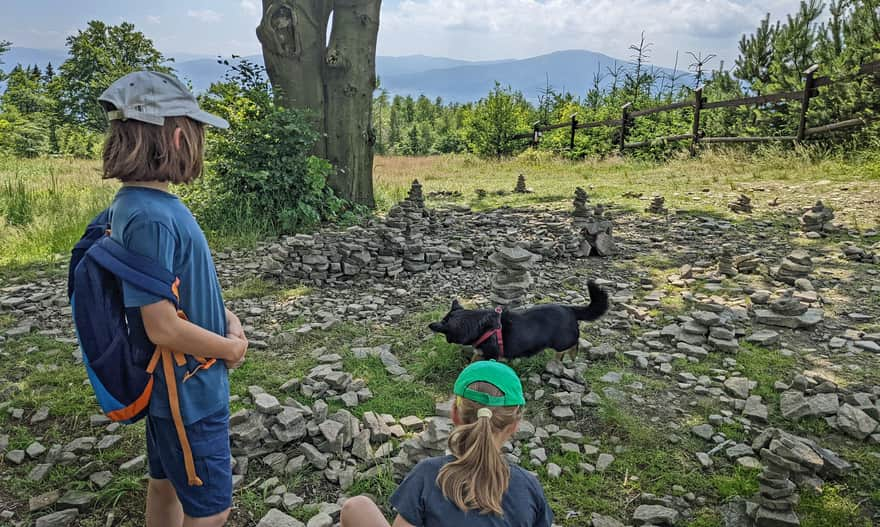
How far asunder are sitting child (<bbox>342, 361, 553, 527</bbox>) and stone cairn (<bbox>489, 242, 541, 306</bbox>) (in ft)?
10.7

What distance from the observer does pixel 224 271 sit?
728 centimetres

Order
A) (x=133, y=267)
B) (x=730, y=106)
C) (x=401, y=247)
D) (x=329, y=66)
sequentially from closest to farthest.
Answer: (x=133, y=267) < (x=401, y=247) < (x=329, y=66) < (x=730, y=106)

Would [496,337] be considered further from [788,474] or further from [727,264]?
[727,264]

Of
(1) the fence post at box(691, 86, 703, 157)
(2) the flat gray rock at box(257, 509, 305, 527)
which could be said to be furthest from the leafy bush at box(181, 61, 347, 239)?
(1) the fence post at box(691, 86, 703, 157)

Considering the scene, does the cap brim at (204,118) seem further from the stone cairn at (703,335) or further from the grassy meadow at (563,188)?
the grassy meadow at (563,188)

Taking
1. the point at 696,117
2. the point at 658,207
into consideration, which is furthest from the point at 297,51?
the point at 696,117

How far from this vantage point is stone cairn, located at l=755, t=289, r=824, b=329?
5.30m

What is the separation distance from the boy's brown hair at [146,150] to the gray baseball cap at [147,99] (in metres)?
0.03

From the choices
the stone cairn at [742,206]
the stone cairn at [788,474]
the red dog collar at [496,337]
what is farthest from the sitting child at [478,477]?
the stone cairn at [742,206]

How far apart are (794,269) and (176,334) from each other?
6810 mm

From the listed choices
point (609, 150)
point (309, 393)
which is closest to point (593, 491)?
point (309, 393)

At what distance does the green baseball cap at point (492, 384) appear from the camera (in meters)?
2.04

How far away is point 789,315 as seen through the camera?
536 cm

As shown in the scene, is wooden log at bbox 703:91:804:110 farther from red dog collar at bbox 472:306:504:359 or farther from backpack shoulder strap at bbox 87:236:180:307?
backpack shoulder strap at bbox 87:236:180:307
